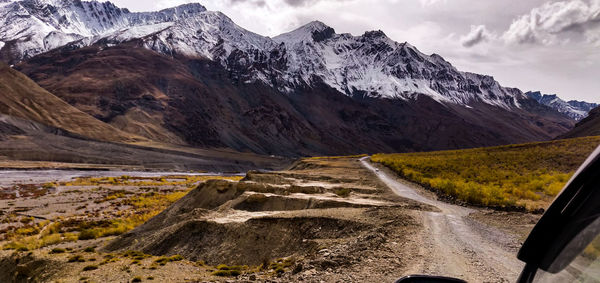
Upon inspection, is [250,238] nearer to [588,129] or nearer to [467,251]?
[467,251]

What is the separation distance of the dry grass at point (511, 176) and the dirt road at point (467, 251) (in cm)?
755

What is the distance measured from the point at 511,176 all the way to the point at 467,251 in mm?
27041

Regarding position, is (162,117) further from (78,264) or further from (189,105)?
(78,264)

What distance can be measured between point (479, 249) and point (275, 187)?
17.3m

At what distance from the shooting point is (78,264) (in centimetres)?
1330

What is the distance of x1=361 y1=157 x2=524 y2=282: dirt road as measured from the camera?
7959mm

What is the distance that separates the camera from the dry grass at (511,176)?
22188mm

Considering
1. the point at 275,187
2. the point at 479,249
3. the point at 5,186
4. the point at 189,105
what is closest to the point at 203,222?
the point at 275,187

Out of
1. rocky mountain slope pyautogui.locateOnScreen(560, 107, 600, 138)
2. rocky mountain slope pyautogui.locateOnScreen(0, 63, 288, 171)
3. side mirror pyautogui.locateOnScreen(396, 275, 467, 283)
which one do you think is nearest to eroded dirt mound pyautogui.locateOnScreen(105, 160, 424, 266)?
side mirror pyautogui.locateOnScreen(396, 275, 467, 283)

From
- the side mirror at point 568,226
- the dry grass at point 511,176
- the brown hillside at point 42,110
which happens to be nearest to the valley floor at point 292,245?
the dry grass at point 511,176

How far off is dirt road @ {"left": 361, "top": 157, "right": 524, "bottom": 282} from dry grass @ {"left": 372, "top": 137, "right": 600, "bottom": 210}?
755 centimetres

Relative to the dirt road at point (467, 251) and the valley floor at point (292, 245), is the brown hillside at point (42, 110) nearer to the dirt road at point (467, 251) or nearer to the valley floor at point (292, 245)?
the valley floor at point (292, 245)

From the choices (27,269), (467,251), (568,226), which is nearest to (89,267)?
(27,269)

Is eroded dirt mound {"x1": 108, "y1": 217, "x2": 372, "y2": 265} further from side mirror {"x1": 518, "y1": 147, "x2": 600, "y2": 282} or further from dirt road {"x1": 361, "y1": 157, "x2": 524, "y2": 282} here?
side mirror {"x1": 518, "y1": 147, "x2": 600, "y2": 282}
